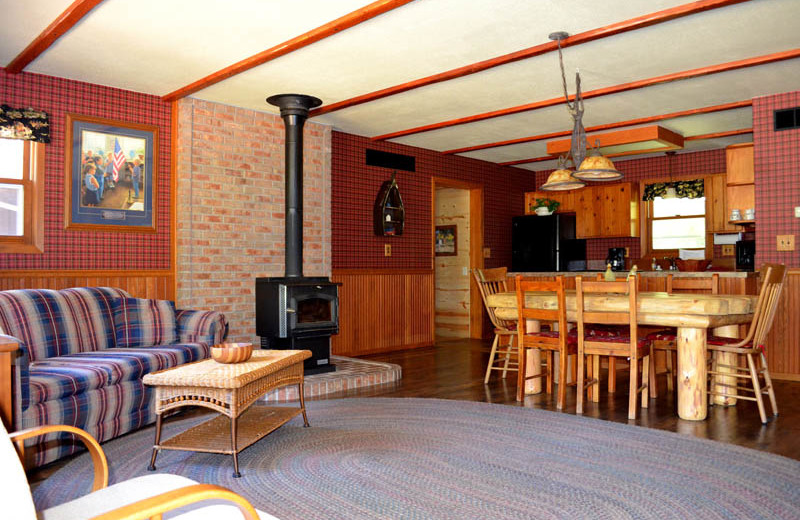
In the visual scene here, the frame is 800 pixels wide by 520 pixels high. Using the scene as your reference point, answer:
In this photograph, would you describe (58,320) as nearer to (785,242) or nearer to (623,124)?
(623,124)

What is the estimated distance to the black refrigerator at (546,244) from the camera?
29.6 ft

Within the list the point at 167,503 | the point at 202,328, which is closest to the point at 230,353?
the point at 202,328

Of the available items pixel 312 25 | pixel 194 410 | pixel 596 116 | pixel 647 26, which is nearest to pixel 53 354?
pixel 194 410

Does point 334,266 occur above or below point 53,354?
above

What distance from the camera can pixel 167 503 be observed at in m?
1.26

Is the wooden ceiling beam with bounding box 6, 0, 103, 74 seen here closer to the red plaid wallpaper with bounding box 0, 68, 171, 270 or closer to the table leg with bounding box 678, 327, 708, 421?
the red plaid wallpaper with bounding box 0, 68, 171, 270

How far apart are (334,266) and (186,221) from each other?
74.9 inches

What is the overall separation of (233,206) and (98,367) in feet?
8.97

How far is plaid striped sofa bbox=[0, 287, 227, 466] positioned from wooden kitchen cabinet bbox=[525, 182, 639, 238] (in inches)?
238

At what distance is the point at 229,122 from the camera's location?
19.8 ft

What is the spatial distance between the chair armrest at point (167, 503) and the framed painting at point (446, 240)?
26.0ft

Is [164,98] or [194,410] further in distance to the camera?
[164,98]

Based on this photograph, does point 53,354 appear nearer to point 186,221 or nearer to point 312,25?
point 186,221

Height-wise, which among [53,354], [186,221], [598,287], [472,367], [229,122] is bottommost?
[472,367]
